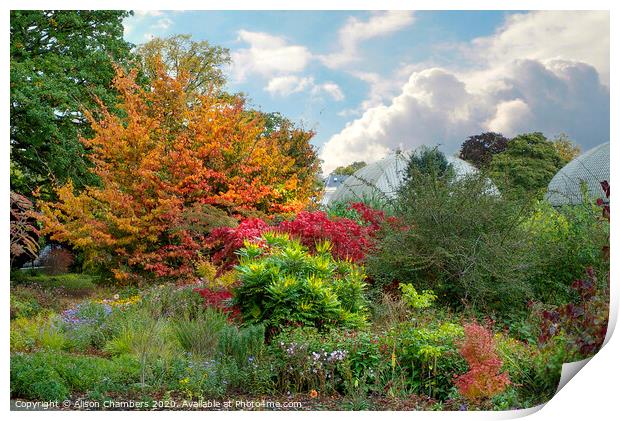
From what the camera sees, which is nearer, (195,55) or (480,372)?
(480,372)

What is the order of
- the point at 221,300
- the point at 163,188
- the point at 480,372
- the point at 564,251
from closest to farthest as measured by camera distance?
the point at 480,372 < the point at 221,300 < the point at 564,251 < the point at 163,188

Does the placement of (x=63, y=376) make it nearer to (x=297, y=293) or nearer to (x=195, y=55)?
(x=297, y=293)

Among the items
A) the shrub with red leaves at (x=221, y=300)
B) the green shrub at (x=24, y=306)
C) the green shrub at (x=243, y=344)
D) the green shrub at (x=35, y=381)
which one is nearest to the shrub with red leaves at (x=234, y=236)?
the shrub with red leaves at (x=221, y=300)

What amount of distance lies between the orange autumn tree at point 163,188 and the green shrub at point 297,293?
150 inches

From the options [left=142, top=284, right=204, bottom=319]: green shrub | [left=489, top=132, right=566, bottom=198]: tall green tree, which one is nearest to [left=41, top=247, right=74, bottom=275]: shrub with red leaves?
[left=142, top=284, right=204, bottom=319]: green shrub

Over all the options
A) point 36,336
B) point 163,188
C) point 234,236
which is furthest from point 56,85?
point 36,336

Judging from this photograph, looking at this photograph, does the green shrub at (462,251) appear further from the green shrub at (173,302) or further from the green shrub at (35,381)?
the green shrub at (35,381)

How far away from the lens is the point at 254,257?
7.67 m

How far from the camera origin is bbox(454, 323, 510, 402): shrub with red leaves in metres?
5.72

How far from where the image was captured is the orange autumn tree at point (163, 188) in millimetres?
10766

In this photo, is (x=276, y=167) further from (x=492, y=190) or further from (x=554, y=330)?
(x=554, y=330)

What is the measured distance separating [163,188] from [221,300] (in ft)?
13.1

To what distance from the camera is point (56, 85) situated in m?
11.1
